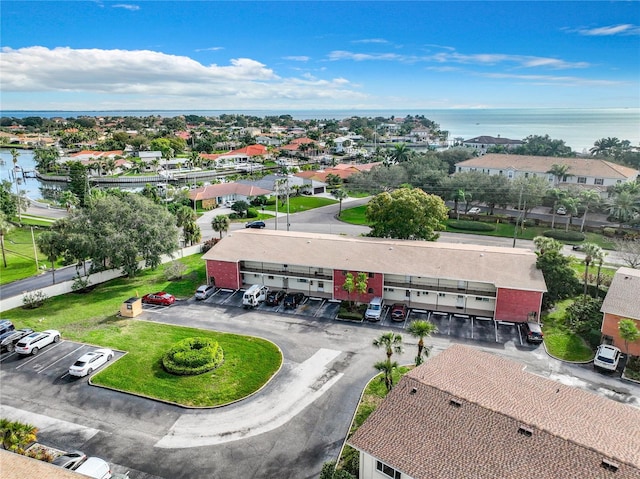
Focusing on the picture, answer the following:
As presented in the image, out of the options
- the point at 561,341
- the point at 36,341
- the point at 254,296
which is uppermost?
the point at 254,296

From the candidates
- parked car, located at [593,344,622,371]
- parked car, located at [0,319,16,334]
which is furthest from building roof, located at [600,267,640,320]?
parked car, located at [0,319,16,334]

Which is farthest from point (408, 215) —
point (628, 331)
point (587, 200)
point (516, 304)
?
point (587, 200)

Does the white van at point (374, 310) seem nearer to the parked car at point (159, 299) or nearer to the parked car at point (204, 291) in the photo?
the parked car at point (204, 291)

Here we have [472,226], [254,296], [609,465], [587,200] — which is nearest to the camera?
[609,465]

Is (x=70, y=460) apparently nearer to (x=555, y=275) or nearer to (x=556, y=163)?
(x=555, y=275)

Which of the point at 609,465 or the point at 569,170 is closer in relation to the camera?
the point at 609,465

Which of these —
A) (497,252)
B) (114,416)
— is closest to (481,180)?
(497,252)

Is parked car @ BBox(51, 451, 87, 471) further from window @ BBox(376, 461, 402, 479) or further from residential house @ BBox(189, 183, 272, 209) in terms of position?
A: residential house @ BBox(189, 183, 272, 209)
